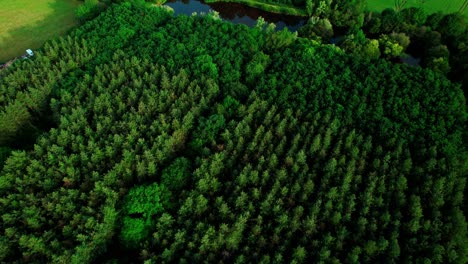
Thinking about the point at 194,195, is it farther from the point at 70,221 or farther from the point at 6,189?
the point at 6,189

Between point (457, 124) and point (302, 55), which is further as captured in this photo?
point (302, 55)

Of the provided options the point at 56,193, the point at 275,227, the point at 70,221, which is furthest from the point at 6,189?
the point at 275,227

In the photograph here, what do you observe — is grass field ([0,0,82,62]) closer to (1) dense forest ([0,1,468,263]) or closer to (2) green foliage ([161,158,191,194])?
(1) dense forest ([0,1,468,263])

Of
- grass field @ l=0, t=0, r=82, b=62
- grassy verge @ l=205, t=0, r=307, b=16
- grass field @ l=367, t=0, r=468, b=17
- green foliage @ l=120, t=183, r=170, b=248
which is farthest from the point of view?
grassy verge @ l=205, t=0, r=307, b=16

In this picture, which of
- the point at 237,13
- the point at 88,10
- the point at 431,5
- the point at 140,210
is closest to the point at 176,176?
the point at 140,210

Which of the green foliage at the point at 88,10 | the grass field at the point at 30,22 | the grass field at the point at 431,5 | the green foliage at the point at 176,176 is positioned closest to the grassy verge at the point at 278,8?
the grass field at the point at 431,5

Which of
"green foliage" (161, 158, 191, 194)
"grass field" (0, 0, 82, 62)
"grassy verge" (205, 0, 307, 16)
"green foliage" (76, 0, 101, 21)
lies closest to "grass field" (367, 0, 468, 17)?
"grassy verge" (205, 0, 307, 16)

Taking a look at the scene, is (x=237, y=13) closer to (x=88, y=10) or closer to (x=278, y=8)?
(x=278, y=8)
